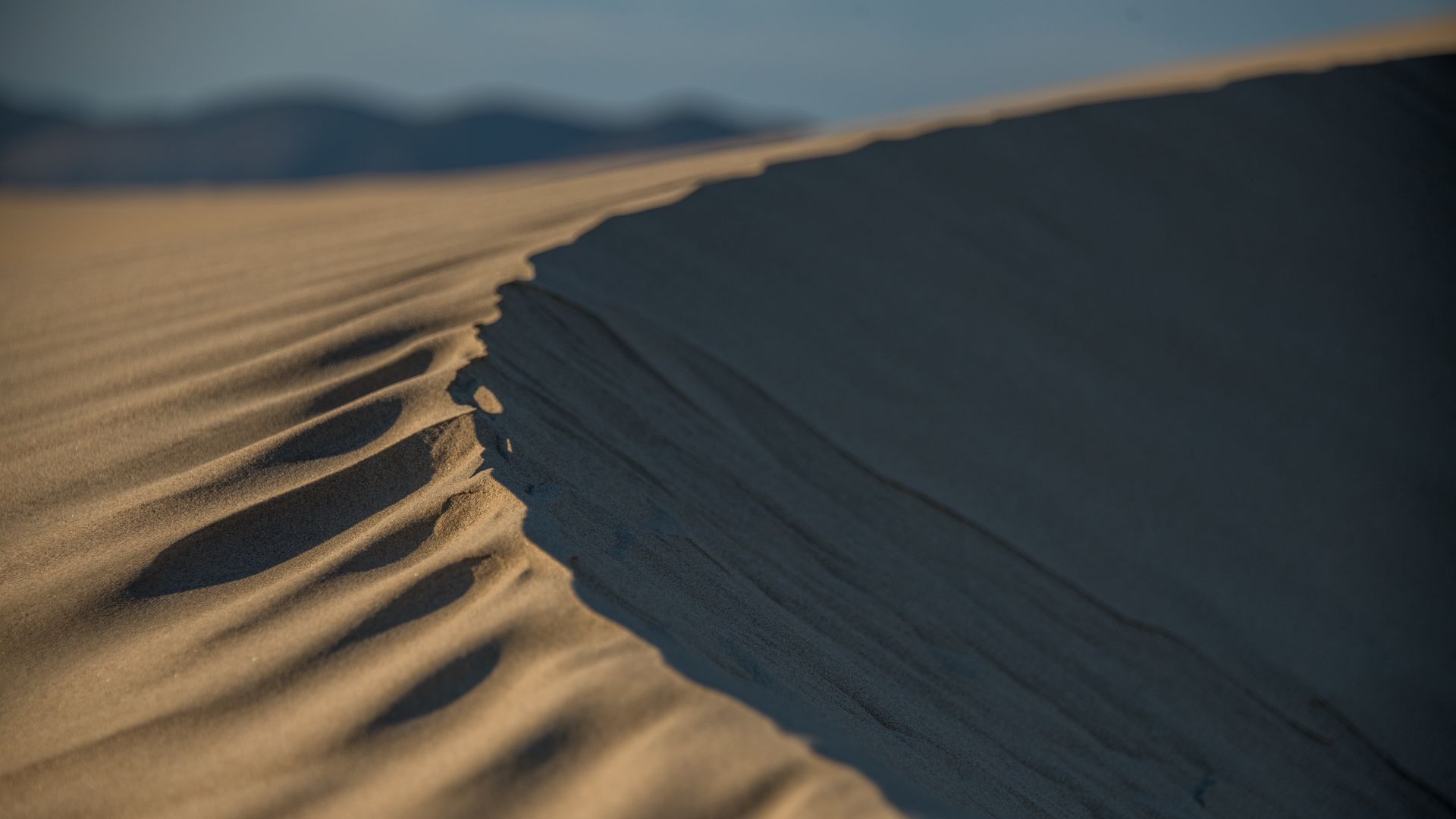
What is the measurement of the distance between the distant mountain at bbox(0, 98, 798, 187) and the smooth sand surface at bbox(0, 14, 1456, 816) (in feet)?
115

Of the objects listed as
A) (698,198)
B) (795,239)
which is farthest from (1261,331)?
(698,198)

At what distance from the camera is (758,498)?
2.95 meters

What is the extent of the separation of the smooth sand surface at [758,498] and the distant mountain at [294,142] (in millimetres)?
35156

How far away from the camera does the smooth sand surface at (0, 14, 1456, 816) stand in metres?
1.73

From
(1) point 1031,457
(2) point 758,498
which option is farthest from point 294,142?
(2) point 758,498

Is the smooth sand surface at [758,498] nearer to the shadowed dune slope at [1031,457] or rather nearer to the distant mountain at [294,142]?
the shadowed dune slope at [1031,457]

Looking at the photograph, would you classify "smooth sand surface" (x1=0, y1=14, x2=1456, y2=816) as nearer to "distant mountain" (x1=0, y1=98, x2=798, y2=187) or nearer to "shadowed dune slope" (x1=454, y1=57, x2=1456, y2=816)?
"shadowed dune slope" (x1=454, y1=57, x2=1456, y2=816)

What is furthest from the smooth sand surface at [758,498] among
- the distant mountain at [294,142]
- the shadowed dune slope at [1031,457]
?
the distant mountain at [294,142]

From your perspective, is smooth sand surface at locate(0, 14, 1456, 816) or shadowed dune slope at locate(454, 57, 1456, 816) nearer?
smooth sand surface at locate(0, 14, 1456, 816)

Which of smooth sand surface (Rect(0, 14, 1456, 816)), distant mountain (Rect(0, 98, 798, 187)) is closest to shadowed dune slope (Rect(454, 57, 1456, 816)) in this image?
smooth sand surface (Rect(0, 14, 1456, 816))

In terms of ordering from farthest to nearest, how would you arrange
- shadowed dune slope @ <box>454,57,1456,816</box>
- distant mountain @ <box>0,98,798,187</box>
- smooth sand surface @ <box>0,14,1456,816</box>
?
distant mountain @ <box>0,98,798,187</box>, shadowed dune slope @ <box>454,57,1456,816</box>, smooth sand surface @ <box>0,14,1456,816</box>

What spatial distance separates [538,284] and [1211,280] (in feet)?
11.5

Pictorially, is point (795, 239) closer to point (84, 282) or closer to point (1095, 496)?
point (1095, 496)

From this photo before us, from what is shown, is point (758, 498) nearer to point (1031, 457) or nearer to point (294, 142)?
point (1031, 457)
